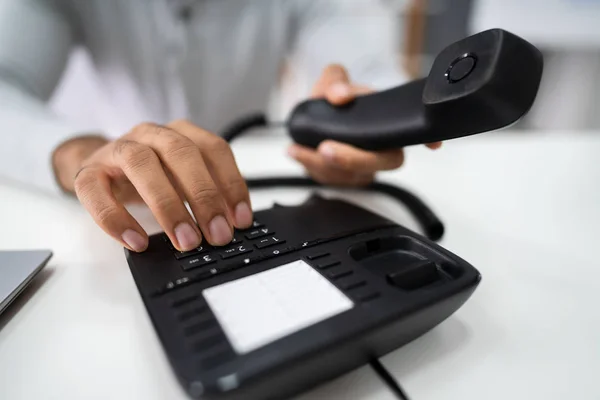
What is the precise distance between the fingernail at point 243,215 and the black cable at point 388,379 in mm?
129

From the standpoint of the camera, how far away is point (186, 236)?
0.25m

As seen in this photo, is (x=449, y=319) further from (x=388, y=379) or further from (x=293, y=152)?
(x=293, y=152)

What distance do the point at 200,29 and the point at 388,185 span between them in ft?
1.66

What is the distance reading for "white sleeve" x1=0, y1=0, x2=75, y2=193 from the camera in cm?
43

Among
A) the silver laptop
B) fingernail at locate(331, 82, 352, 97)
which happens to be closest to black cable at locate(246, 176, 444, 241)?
fingernail at locate(331, 82, 352, 97)

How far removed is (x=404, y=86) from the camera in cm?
30

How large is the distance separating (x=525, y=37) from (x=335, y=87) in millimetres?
853

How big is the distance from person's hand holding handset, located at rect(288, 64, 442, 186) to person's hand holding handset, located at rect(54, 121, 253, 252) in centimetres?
11

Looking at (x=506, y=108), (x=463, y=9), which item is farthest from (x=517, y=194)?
(x=463, y=9)

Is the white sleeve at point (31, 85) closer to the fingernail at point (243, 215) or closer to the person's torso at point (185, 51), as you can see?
the person's torso at point (185, 51)

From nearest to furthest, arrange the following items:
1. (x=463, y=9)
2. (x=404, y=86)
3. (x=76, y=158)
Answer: (x=404, y=86), (x=76, y=158), (x=463, y=9)

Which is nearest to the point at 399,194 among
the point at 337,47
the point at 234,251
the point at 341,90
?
the point at 341,90

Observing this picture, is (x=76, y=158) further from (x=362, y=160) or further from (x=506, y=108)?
(x=506, y=108)

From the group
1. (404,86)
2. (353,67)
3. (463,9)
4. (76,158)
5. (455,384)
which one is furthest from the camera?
(463,9)
